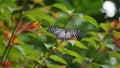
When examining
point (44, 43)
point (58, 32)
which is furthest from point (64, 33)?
point (44, 43)

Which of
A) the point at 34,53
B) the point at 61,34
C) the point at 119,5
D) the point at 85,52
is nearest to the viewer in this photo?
the point at 61,34

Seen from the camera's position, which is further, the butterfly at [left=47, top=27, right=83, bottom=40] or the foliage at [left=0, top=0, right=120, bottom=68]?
the foliage at [left=0, top=0, right=120, bottom=68]

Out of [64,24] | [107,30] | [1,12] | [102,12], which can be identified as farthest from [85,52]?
[64,24]

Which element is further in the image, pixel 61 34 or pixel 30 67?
pixel 30 67

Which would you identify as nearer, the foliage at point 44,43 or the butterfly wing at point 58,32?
the butterfly wing at point 58,32

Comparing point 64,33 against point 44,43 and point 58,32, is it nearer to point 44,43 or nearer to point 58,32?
point 58,32

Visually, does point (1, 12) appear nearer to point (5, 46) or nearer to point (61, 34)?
point (5, 46)

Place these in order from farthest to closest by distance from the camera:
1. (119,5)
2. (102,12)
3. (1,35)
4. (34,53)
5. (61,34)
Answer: (119,5)
(102,12)
(1,35)
(34,53)
(61,34)

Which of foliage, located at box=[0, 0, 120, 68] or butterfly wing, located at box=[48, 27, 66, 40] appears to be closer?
butterfly wing, located at box=[48, 27, 66, 40]
